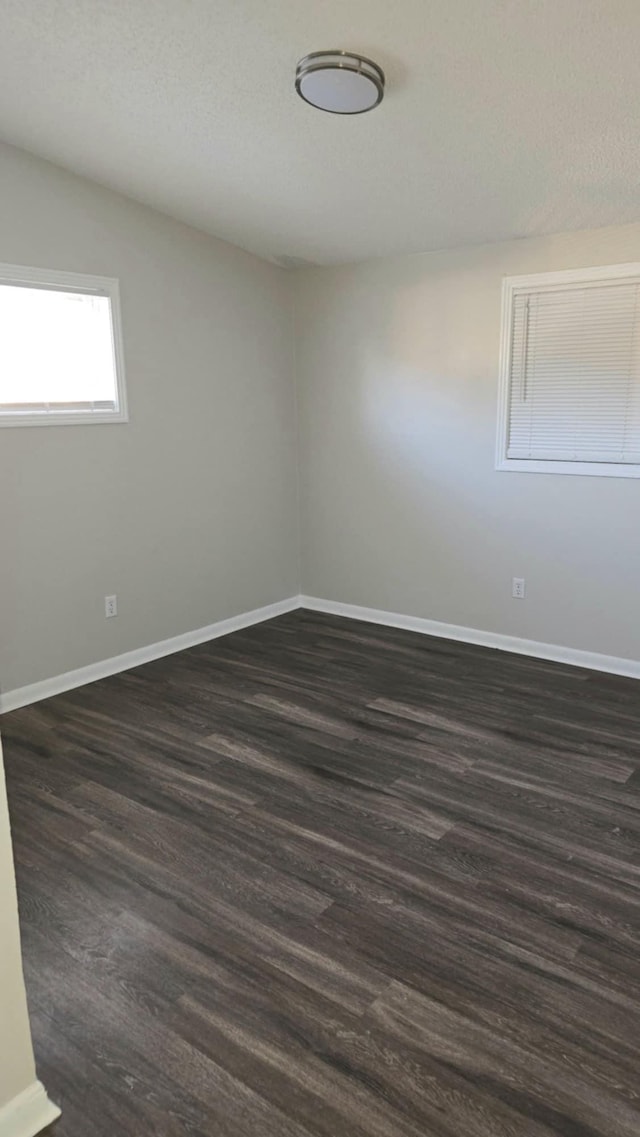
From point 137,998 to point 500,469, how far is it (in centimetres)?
315

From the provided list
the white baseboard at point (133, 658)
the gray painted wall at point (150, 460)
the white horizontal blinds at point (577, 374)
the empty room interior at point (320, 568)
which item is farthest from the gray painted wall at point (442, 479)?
the white baseboard at point (133, 658)

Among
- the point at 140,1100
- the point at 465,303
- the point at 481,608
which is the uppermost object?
the point at 465,303

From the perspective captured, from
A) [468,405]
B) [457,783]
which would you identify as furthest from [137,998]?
[468,405]

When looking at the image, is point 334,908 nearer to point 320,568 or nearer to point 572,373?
point 572,373

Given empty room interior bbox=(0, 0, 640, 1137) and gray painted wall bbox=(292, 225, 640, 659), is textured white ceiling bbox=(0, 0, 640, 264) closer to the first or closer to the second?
empty room interior bbox=(0, 0, 640, 1137)

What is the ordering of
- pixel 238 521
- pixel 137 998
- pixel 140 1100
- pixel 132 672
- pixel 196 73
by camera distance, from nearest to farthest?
pixel 140 1100 < pixel 137 998 < pixel 196 73 < pixel 132 672 < pixel 238 521

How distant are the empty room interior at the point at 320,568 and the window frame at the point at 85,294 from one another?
0.07ft

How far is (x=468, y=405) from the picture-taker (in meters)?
4.23

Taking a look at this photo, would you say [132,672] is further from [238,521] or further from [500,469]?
[500,469]

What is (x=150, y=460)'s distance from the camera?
Answer: 412cm

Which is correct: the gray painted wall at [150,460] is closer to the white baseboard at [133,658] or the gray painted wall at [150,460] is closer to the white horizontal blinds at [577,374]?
the white baseboard at [133,658]

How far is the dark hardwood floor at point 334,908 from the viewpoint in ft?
5.35

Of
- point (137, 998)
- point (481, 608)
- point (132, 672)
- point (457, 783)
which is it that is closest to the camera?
point (137, 998)

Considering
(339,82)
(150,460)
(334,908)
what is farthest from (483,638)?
(339,82)
